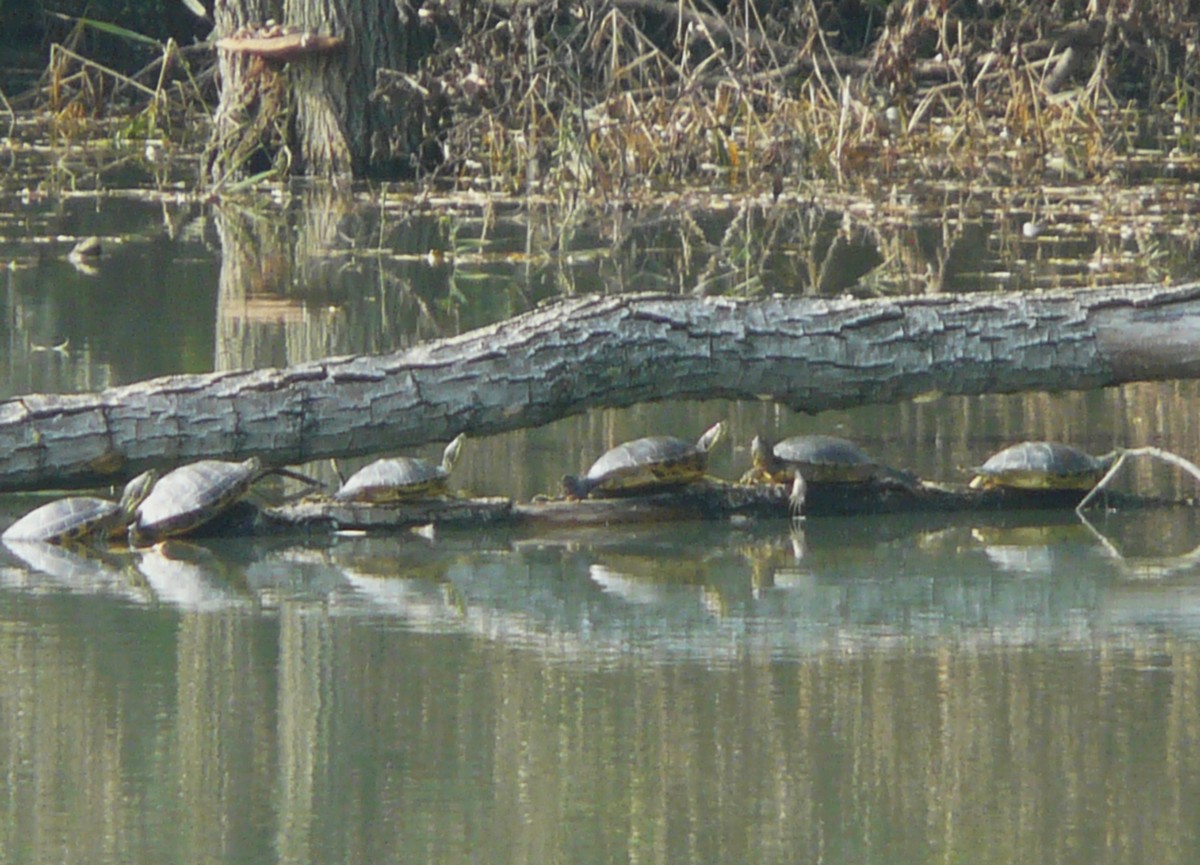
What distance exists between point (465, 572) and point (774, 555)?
2.12ft

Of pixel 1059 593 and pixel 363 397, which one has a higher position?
pixel 363 397

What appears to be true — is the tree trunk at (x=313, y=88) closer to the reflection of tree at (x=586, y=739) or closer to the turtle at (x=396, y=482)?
the turtle at (x=396, y=482)

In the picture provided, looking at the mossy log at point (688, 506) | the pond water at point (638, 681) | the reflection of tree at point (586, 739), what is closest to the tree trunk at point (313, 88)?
the pond water at point (638, 681)

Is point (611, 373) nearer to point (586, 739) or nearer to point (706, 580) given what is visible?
point (706, 580)

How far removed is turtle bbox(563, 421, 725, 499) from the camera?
4527 mm

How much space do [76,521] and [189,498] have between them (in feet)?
0.79

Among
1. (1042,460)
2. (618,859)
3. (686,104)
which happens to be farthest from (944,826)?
(686,104)

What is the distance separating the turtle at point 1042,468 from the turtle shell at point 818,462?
0.90 feet

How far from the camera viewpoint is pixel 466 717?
9.89 ft

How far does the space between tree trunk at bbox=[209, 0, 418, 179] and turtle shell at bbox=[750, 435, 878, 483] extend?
23.8 ft

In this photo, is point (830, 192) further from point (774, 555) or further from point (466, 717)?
point (466, 717)

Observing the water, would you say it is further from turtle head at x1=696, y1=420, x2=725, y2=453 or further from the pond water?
turtle head at x1=696, y1=420, x2=725, y2=453

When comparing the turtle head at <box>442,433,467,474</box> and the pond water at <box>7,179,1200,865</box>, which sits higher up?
the turtle head at <box>442,433,467,474</box>

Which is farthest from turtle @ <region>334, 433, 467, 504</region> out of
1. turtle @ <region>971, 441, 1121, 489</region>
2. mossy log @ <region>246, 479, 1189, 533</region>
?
turtle @ <region>971, 441, 1121, 489</region>
